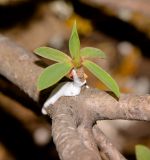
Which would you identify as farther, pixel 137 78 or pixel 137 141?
pixel 137 78

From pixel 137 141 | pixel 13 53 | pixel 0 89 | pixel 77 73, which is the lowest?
pixel 137 141

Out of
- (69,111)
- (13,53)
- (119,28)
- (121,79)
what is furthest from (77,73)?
(119,28)

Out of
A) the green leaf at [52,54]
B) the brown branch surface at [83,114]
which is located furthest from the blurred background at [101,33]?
the green leaf at [52,54]

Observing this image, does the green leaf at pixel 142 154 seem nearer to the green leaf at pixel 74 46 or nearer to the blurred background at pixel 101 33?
the green leaf at pixel 74 46

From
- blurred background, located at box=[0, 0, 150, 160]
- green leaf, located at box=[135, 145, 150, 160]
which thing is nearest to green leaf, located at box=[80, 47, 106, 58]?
green leaf, located at box=[135, 145, 150, 160]

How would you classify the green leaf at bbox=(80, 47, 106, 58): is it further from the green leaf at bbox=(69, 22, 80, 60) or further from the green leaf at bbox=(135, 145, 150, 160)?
the green leaf at bbox=(135, 145, 150, 160)

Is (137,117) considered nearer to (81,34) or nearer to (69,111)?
(69,111)

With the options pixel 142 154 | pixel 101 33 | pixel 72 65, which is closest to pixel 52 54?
pixel 72 65
